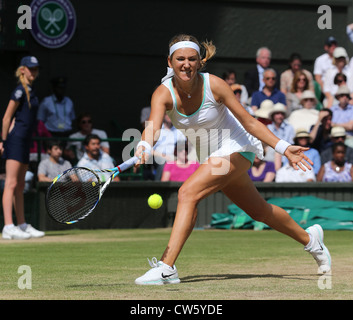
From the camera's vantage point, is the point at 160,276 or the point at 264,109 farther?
the point at 264,109

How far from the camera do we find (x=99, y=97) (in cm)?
1647

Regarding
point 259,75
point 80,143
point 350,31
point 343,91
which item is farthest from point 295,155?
point 350,31

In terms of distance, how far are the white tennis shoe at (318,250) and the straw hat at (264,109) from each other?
22.9ft

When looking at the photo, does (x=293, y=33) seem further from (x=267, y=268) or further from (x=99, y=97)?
(x=267, y=268)

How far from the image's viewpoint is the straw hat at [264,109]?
1391 cm

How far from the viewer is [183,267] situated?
7586mm

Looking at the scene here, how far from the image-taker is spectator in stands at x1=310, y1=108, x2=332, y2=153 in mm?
14094

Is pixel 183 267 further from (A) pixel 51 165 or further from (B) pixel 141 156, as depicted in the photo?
(A) pixel 51 165

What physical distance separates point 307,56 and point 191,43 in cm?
1197

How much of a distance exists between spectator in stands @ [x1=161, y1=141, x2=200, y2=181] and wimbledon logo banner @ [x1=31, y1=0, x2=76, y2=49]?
3.81m

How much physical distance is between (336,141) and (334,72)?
233 centimetres

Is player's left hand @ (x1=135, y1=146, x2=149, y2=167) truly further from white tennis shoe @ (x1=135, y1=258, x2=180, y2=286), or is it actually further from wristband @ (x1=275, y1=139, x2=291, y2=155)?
wristband @ (x1=275, y1=139, x2=291, y2=155)

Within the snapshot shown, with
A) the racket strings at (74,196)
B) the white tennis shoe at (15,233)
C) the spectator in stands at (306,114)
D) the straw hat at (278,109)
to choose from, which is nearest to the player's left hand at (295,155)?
the racket strings at (74,196)

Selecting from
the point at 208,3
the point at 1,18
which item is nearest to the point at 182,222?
the point at 1,18
